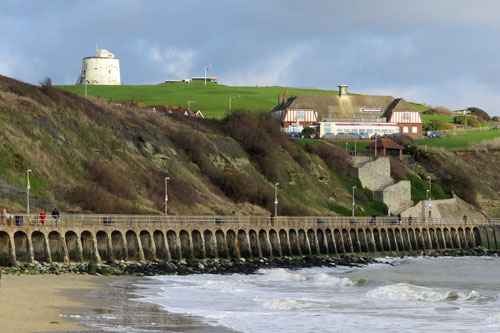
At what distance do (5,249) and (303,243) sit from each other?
36.7 metres

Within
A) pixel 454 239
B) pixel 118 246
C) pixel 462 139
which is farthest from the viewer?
pixel 462 139

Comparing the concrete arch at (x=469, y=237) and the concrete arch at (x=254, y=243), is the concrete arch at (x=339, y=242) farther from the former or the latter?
the concrete arch at (x=469, y=237)

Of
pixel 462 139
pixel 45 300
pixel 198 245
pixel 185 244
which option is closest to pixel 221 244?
pixel 198 245

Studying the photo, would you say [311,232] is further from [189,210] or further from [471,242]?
[471,242]

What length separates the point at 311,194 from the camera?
118750 mm

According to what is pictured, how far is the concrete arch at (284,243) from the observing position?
8696cm

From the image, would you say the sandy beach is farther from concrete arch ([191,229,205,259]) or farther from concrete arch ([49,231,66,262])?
concrete arch ([191,229,205,259])

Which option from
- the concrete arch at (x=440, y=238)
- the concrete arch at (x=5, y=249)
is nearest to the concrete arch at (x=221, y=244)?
the concrete arch at (x=5, y=249)

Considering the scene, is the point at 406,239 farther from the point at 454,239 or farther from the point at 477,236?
the point at 477,236

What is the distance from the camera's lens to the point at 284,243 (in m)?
87.6

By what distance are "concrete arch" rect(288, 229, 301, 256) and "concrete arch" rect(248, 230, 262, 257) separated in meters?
5.49

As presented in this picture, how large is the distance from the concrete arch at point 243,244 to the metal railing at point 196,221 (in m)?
0.86

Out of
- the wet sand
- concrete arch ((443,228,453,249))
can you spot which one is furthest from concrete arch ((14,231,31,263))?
concrete arch ((443,228,453,249))

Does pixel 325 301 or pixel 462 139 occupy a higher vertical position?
pixel 462 139
